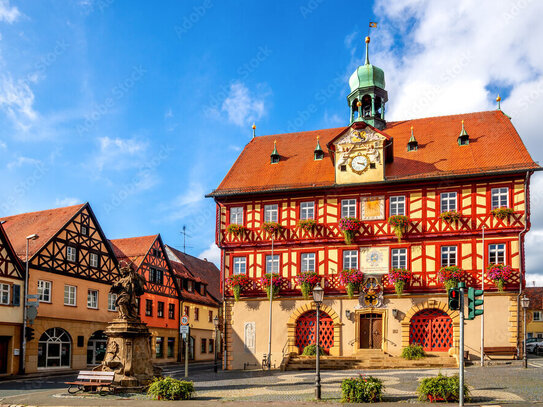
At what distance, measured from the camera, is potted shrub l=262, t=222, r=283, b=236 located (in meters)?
34.4

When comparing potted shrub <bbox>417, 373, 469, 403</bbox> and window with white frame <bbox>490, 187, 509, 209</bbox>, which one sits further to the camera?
window with white frame <bbox>490, 187, 509, 209</bbox>

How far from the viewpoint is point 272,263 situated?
34.3 meters

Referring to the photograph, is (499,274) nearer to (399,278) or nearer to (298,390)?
(399,278)

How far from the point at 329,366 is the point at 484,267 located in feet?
30.3

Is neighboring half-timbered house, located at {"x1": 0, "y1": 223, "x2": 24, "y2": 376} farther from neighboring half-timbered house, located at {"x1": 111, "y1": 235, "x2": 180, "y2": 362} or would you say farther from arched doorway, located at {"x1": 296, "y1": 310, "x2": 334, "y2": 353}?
arched doorway, located at {"x1": 296, "y1": 310, "x2": 334, "y2": 353}

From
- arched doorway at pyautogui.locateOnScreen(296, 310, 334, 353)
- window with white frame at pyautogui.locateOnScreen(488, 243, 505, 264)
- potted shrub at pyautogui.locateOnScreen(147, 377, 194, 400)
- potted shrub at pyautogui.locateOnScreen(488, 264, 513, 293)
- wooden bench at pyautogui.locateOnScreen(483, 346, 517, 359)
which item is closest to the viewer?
potted shrub at pyautogui.locateOnScreen(147, 377, 194, 400)

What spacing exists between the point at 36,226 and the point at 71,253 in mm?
2902

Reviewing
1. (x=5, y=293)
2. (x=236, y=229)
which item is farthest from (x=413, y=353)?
(x=5, y=293)

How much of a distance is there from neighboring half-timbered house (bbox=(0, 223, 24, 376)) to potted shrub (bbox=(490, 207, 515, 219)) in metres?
25.2

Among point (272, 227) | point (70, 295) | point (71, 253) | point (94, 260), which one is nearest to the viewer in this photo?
point (272, 227)

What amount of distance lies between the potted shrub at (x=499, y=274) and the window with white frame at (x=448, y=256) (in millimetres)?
1959

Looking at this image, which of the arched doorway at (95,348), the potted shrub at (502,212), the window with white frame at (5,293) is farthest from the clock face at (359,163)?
the window with white frame at (5,293)

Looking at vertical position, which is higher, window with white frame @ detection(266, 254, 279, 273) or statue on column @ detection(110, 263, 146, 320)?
window with white frame @ detection(266, 254, 279, 273)

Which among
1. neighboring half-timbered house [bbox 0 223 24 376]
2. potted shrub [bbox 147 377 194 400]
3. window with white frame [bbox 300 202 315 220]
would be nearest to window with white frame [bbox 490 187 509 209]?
window with white frame [bbox 300 202 315 220]
